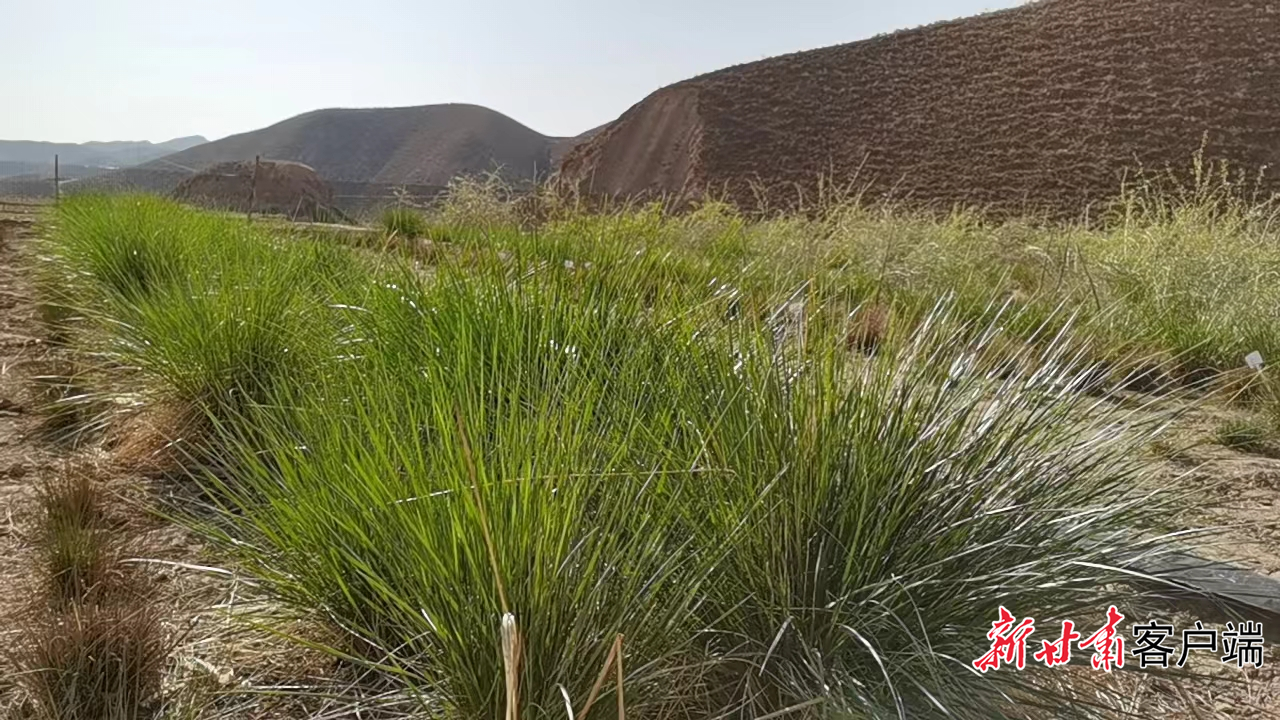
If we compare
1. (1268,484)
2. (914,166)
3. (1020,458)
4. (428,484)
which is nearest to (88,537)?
(428,484)

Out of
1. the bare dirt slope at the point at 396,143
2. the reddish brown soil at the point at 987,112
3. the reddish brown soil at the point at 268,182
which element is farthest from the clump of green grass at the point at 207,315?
the bare dirt slope at the point at 396,143

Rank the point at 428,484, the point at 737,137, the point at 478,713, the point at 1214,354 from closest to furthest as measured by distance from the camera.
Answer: the point at 478,713 < the point at 428,484 < the point at 1214,354 < the point at 737,137

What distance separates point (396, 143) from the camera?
45031 mm

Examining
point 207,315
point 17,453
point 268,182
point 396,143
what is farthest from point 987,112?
point 396,143

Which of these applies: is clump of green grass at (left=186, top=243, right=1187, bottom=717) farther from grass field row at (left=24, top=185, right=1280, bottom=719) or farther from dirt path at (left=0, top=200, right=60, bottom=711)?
dirt path at (left=0, top=200, right=60, bottom=711)

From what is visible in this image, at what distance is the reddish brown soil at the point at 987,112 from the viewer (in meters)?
12.4

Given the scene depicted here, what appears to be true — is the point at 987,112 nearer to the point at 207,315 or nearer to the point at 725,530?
the point at 207,315

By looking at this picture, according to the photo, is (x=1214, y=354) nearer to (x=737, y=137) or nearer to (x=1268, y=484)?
(x=1268, y=484)

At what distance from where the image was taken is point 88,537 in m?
1.15

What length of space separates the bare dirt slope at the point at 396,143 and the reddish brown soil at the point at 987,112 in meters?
18.4

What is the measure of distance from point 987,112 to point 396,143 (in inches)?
1455

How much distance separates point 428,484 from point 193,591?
52cm

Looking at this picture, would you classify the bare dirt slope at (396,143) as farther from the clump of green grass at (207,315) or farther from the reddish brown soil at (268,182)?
the clump of green grass at (207,315)

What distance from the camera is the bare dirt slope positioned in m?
37.9
